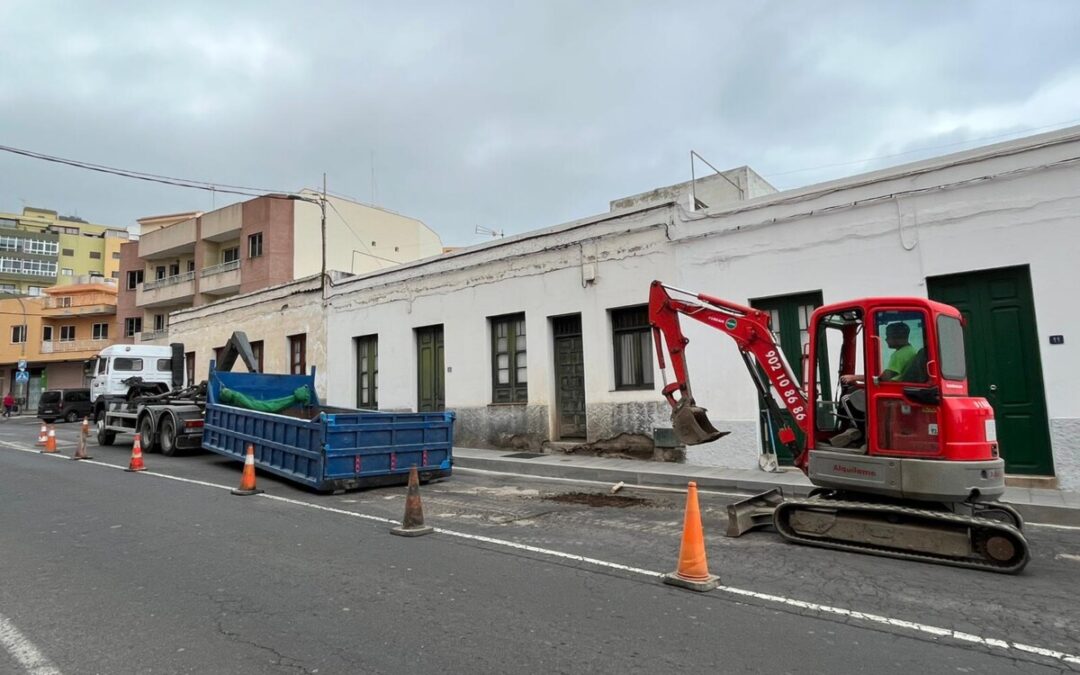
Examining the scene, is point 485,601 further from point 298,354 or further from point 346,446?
point 298,354

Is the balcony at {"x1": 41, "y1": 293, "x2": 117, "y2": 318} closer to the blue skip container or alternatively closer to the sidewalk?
the blue skip container

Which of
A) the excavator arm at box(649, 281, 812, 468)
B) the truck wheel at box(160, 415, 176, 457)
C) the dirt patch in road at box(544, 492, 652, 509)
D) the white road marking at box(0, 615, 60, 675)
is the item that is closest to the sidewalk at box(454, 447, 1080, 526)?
the dirt patch in road at box(544, 492, 652, 509)

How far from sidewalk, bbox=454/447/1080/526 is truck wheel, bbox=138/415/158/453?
745cm

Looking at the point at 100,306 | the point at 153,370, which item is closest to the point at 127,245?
the point at 100,306

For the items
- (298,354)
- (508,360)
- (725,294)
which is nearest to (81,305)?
(298,354)

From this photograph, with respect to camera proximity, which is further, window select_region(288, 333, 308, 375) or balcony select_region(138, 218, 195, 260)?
balcony select_region(138, 218, 195, 260)

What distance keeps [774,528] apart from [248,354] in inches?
552

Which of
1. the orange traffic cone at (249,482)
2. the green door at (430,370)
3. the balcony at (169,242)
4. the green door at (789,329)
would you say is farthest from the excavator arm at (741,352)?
the balcony at (169,242)

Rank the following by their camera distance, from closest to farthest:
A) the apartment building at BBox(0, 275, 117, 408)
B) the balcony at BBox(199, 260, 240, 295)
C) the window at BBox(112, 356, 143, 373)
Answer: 1. the window at BBox(112, 356, 143, 373)
2. the balcony at BBox(199, 260, 240, 295)
3. the apartment building at BBox(0, 275, 117, 408)

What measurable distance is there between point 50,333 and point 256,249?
2919 cm

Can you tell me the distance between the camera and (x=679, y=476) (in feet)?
36.6

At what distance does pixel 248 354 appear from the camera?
16.7 meters

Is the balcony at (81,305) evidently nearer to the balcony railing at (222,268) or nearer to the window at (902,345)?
the balcony railing at (222,268)

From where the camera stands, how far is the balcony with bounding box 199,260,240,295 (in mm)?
36375
